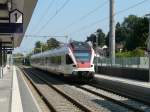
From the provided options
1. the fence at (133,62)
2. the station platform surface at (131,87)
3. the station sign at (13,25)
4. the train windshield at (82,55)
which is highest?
the station sign at (13,25)

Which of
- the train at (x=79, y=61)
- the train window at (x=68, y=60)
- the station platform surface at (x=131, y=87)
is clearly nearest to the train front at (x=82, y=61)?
the train at (x=79, y=61)

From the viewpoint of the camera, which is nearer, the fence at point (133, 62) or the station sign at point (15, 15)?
the station sign at point (15, 15)

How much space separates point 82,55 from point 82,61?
18.9 inches

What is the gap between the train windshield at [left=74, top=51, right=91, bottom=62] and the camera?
33.5 metres

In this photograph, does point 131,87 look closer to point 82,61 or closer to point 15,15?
point 15,15

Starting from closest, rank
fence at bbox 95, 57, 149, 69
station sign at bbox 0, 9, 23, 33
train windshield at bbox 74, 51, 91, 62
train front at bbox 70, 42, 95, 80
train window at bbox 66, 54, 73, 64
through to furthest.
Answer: station sign at bbox 0, 9, 23, 33
train front at bbox 70, 42, 95, 80
train windshield at bbox 74, 51, 91, 62
train window at bbox 66, 54, 73, 64
fence at bbox 95, 57, 149, 69

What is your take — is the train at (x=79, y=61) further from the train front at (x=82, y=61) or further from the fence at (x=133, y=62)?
the fence at (x=133, y=62)

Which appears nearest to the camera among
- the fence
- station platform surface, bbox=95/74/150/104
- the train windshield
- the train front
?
station platform surface, bbox=95/74/150/104

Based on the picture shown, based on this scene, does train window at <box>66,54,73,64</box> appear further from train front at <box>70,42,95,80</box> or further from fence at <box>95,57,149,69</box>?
fence at <box>95,57,149,69</box>

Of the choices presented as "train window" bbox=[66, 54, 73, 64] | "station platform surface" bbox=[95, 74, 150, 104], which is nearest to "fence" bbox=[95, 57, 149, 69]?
"train window" bbox=[66, 54, 73, 64]

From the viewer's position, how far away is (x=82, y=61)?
33.4m

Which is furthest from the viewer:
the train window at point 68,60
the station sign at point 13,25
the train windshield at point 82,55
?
the train window at point 68,60

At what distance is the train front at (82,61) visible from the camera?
33.2 metres

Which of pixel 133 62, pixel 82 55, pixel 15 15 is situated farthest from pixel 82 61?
pixel 15 15
